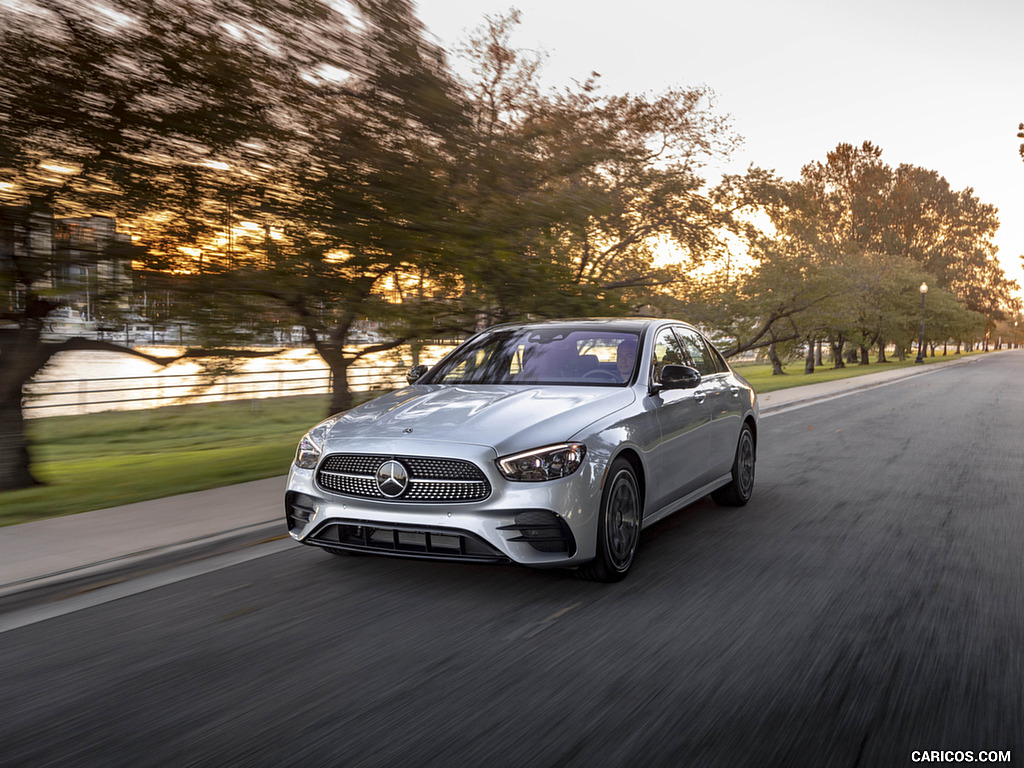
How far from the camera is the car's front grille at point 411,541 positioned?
16.1 ft

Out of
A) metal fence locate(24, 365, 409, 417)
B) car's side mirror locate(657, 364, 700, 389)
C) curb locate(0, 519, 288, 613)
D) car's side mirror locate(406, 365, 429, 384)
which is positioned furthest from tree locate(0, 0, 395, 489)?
car's side mirror locate(657, 364, 700, 389)

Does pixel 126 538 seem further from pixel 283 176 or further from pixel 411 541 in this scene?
pixel 283 176

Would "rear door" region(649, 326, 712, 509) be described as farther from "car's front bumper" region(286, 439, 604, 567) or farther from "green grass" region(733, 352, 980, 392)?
"green grass" region(733, 352, 980, 392)

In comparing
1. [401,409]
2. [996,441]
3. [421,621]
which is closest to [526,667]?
[421,621]

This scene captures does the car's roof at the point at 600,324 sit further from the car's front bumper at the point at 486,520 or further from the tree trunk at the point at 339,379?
the tree trunk at the point at 339,379

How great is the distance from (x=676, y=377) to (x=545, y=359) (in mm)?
966

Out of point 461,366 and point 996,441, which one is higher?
point 461,366

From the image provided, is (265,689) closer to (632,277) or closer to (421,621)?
(421,621)

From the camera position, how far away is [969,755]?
320 centimetres

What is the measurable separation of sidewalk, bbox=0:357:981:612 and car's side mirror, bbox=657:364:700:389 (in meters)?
3.10

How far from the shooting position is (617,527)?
5.44m

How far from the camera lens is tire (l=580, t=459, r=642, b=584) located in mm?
5254

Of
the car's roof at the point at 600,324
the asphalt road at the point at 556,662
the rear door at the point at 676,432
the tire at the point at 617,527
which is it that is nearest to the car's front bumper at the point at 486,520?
the tire at the point at 617,527

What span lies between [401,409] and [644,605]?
6.47 feet
